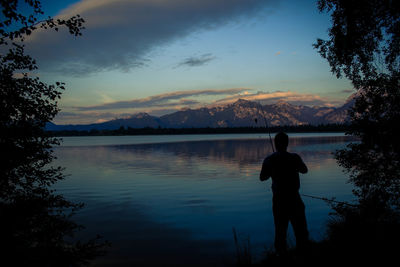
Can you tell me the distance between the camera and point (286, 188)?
24.4 feet

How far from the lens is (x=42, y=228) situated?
9.81m

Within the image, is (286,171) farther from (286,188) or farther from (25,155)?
(25,155)

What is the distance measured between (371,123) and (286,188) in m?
5.82

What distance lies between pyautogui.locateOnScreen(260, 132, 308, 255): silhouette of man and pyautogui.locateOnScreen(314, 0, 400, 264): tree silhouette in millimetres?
3173

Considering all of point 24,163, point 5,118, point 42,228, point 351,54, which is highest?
point 351,54

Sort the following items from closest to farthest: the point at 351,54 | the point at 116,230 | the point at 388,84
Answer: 1. the point at 388,84
2. the point at 351,54
3. the point at 116,230

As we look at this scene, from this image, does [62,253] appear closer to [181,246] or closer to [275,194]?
[181,246]

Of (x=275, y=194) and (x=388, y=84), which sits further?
(x=388, y=84)

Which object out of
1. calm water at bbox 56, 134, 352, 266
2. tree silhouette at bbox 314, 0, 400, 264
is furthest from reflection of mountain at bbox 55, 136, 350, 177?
tree silhouette at bbox 314, 0, 400, 264

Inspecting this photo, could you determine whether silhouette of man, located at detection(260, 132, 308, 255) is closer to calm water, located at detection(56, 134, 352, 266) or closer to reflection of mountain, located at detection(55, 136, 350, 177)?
calm water, located at detection(56, 134, 352, 266)

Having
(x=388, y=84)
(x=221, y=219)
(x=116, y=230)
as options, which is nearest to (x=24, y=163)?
(x=116, y=230)

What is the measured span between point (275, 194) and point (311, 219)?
8901 millimetres

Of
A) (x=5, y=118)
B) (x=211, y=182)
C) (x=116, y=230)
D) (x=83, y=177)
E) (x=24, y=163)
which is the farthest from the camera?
(x=83, y=177)

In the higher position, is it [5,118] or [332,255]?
[5,118]
